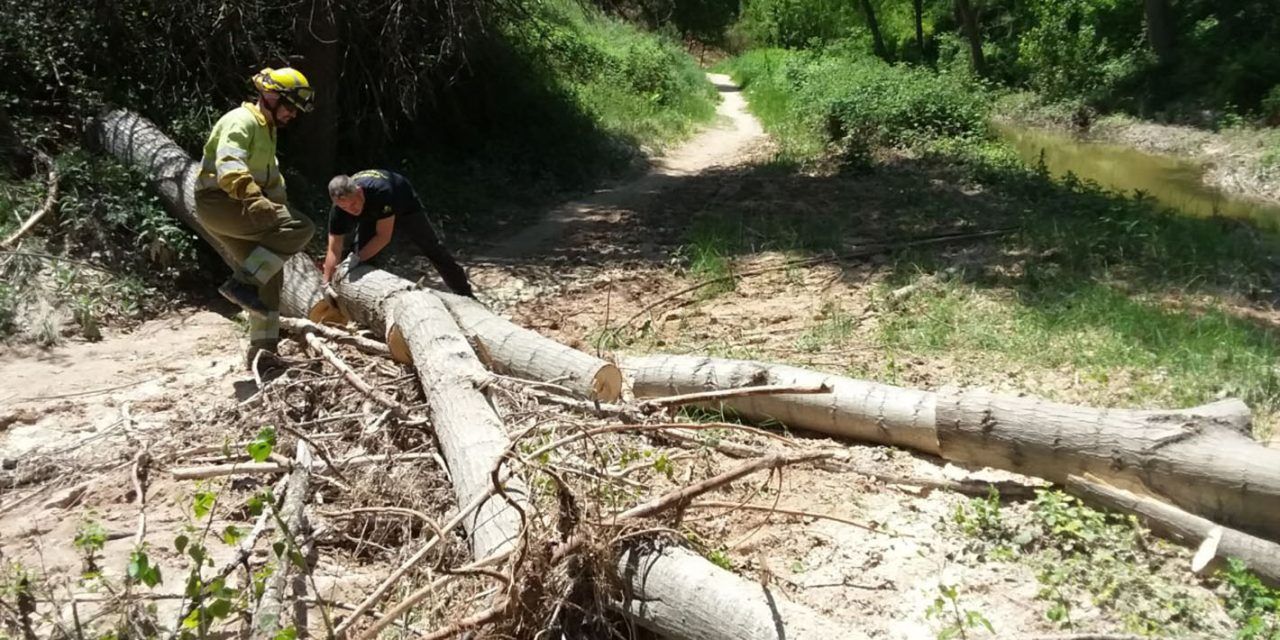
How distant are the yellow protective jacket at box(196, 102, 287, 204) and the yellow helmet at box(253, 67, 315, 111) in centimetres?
20

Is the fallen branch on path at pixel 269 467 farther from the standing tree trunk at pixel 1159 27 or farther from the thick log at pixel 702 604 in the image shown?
the standing tree trunk at pixel 1159 27

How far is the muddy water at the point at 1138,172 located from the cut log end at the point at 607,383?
943cm

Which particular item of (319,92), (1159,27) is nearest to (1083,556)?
(319,92)

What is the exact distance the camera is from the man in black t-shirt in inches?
272

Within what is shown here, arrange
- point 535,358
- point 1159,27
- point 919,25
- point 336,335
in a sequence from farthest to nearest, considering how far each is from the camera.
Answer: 1. point 919,25
2. point 1159,27
3. point 336,335
4. point 535,358

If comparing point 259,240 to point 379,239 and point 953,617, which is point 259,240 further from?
point 953,617

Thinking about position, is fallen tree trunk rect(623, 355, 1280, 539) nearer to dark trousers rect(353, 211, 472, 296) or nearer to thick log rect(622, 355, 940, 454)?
thick log rect(622, 355, 940, 454)

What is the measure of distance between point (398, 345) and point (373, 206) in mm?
1485

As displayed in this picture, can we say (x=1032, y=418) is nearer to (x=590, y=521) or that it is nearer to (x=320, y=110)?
(x=590, y=521)

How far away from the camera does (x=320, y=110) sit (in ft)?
36.0

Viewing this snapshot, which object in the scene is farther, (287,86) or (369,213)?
(369,213)

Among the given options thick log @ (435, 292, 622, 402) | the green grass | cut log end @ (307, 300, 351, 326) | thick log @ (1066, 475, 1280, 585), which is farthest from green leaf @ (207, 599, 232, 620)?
the green grass

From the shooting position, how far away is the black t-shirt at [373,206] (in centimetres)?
706

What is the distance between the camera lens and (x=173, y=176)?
834 cm
